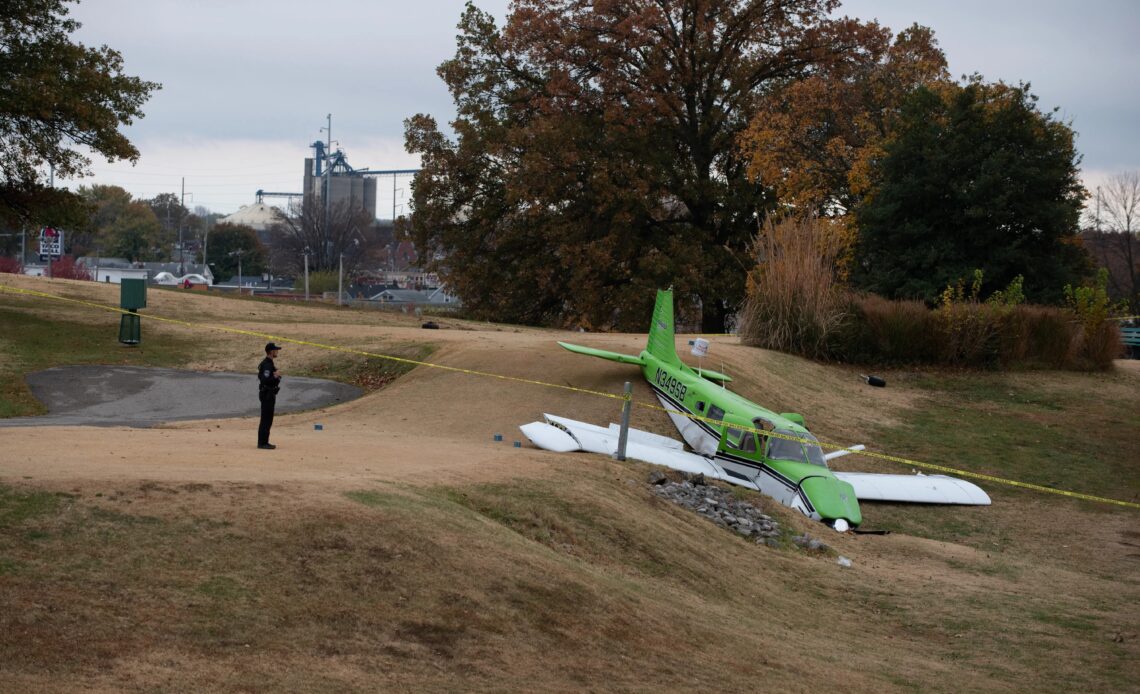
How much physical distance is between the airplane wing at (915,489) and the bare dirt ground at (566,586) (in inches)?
18.8

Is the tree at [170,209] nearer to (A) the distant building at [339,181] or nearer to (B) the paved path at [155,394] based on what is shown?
(A) the distant building at [339,181]

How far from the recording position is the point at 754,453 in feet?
58.7

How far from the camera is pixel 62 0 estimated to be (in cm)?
3014

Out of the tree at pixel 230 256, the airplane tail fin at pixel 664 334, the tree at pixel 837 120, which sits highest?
the tree at pixel 837 120

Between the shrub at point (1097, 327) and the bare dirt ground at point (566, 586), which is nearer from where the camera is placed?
the bare dirt ground at point (566, 586)

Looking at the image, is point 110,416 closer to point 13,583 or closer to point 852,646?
point 13,583

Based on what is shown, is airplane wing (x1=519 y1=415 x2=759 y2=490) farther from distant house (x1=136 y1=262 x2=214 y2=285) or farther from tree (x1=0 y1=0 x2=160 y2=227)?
distant house (x1=136 y1=262 x2=214 y2=285)

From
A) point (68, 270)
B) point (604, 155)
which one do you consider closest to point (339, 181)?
point (68, 270)

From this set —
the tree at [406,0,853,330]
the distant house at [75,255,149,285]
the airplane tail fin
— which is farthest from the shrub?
the distant house at [75,255,149,285]

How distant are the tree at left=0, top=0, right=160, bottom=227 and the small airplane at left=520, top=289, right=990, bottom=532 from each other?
17251 mm

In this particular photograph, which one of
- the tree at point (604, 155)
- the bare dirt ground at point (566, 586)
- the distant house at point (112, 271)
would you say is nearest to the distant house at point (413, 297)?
the distant house at point (112, 271)

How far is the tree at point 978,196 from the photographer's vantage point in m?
39.0

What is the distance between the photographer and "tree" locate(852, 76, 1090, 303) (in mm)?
39031

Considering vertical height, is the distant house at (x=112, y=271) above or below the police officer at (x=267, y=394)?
above
